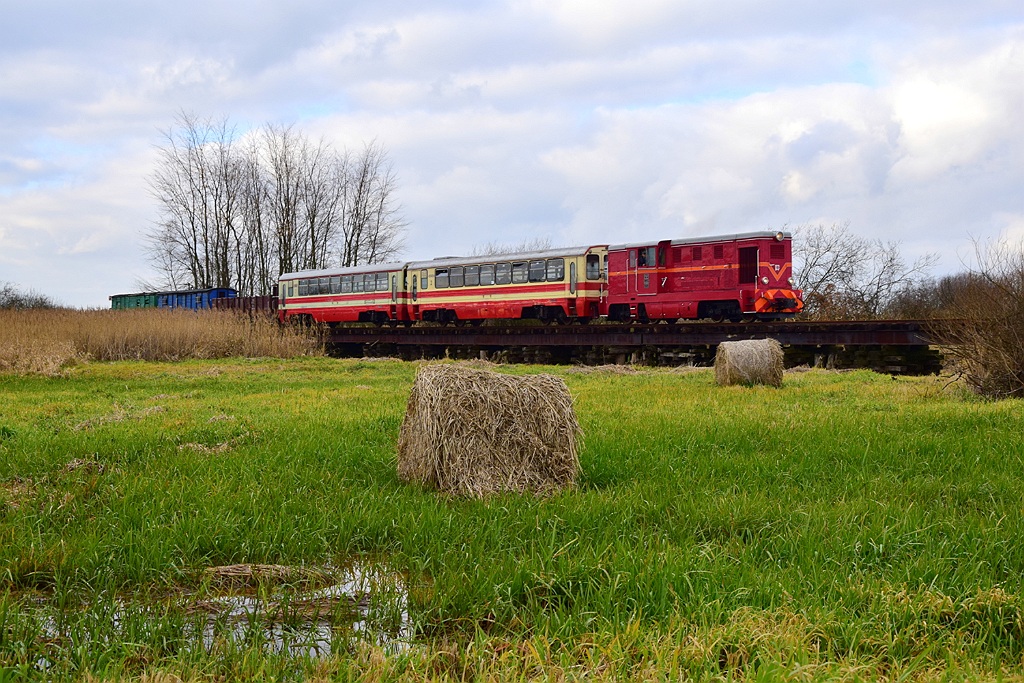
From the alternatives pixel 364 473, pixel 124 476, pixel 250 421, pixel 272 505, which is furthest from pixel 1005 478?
pixel 250 421

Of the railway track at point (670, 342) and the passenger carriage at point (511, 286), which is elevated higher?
the passenger carriage at point (511, 286)

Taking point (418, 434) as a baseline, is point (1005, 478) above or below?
below

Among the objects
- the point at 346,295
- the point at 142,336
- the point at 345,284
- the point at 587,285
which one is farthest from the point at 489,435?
the point at 345,284

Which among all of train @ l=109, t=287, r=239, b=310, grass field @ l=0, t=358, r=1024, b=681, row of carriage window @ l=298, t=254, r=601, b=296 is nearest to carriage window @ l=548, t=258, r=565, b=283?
row of carriage window @ l=298, t=254, r=601, b=296

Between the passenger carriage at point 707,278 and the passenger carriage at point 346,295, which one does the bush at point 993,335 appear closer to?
the passenger carriage at point 707,278

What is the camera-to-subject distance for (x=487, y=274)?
3162 cm

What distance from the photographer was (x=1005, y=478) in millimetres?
6590

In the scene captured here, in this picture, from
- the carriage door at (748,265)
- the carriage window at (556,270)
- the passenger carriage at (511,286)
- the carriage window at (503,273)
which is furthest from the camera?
the carriage window at (503,273)

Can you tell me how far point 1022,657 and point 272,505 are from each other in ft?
13.8

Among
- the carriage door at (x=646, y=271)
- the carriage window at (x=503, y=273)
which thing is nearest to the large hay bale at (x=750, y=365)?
the carriage door at (x=646, y=271)

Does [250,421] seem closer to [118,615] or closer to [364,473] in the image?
[364,473]

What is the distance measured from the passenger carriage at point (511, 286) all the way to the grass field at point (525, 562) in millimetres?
20348

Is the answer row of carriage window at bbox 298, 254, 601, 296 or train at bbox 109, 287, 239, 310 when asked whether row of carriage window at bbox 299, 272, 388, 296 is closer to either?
row of carriage window at bbox 298, 254, 601, 296

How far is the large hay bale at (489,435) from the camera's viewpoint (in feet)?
20.6
